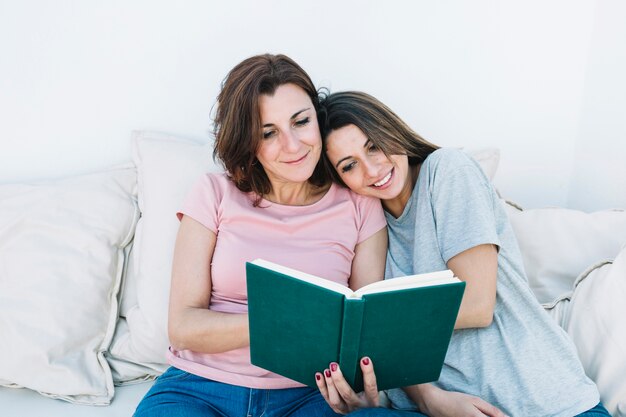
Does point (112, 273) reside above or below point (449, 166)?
below

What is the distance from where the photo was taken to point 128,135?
6.67 feet

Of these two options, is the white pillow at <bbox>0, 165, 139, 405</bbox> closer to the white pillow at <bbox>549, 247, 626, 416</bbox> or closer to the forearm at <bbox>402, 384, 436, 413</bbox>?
the forearm at <bbox>402, 384, 436, 413</bbox>

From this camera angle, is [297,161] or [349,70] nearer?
[297,161]

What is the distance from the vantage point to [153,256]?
1.73 meters

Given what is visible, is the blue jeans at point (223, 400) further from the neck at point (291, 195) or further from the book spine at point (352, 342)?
the neck at point (291, 195)

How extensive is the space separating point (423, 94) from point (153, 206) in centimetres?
98

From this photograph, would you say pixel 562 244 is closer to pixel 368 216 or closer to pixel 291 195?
pixel 368 216

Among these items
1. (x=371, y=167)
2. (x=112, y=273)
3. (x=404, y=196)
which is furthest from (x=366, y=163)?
(x=112, y=273)

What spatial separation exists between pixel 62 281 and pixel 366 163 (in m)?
0.87

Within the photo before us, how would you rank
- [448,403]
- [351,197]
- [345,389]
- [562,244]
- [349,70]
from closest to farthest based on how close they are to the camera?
[345,389]
[448,403]
[351,197]
[562,244]
[349,70]

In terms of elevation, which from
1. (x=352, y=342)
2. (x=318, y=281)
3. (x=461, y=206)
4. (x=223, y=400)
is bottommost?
(x=223, y=400)

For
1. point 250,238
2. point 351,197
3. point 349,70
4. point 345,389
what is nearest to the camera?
point 345,389

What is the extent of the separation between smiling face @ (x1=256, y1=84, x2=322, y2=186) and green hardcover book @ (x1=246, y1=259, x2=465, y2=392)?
436mm

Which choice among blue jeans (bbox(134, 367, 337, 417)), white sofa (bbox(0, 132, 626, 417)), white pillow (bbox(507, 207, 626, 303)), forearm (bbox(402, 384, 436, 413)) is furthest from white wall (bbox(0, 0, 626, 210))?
forearm (bbox(402, 384, 436, 413))
